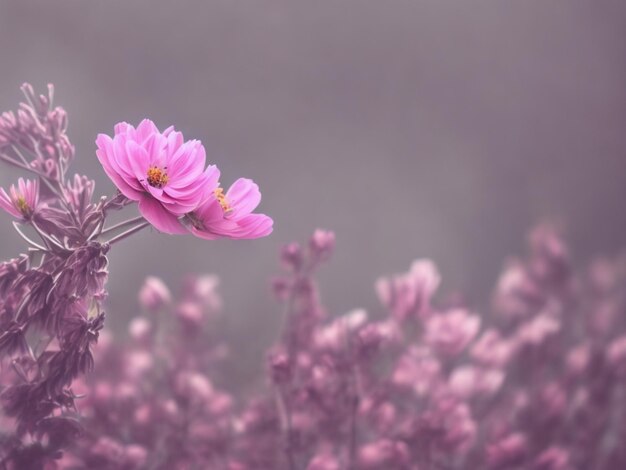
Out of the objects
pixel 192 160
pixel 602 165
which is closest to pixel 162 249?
pixel 192 160

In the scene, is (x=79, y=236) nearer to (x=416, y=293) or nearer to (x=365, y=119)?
(x=416, y=293)

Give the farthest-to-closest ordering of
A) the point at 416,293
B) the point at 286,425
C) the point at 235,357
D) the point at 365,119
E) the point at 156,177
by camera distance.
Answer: the point at 365,119 → the point at 235,357 → the point at 416,293 → the point at 286,425 → the point at 156,177

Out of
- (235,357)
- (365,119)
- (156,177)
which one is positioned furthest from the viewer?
(365,119)

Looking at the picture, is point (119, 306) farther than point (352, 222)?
No

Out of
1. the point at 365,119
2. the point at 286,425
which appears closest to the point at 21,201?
the point at 286,425

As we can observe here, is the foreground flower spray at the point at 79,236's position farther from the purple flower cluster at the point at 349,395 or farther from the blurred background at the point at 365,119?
the blurred background at the point at 365,119

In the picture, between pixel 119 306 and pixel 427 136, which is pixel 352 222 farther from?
pixel 119 306
